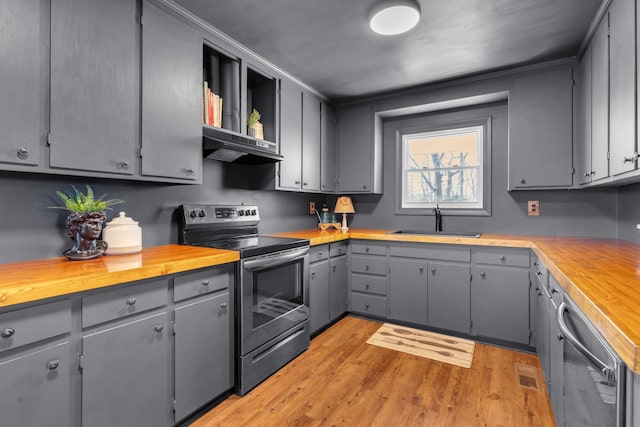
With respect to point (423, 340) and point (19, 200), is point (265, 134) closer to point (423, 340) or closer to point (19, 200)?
point (19, 200)

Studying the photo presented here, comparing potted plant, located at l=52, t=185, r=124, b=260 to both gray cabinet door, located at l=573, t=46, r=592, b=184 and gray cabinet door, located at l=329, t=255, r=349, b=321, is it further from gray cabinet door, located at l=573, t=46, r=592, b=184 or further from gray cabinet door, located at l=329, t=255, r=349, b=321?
gray cabinet door, located at l=573, t=46, r=592, b=184

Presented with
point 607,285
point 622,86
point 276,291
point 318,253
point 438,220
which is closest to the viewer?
point 607,285

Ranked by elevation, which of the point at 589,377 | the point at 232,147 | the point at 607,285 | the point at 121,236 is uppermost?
the point at 232,147

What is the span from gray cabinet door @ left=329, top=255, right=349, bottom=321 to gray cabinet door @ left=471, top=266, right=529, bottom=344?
123 cm

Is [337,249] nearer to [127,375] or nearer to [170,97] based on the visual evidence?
[170,97]

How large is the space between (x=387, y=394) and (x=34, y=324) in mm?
1880

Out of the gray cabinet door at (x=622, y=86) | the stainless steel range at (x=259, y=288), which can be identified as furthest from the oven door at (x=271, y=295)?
the gray cabinet door at (x=622, y=86)

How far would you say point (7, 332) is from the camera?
3.48 ft

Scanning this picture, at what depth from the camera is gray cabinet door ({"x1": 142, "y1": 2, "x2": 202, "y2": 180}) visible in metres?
1.83

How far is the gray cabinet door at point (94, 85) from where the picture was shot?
4.78ft

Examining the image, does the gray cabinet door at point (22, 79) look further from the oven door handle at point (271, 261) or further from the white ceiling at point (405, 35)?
the oven door handle at point (271, 261)

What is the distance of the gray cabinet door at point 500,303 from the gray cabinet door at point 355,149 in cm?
154

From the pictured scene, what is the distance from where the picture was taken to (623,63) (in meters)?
1.66

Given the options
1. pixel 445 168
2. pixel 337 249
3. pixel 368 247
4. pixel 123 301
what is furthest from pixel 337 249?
pixel 123 301
